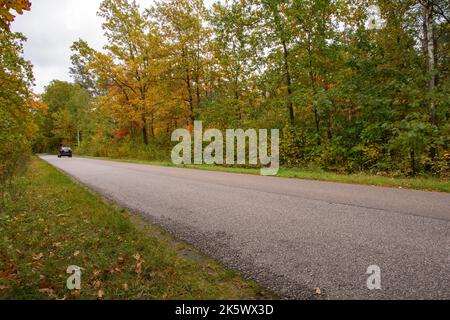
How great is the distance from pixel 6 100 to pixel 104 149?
2383 cm

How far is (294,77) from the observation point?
14969mm

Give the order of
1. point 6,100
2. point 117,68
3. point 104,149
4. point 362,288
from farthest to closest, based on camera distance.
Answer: point 104,149
point 117,68
point 6,100
point 362,288

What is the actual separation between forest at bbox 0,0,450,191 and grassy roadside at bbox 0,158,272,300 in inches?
113

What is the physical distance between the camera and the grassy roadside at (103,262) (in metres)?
2.60

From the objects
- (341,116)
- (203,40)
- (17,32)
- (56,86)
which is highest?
(56,86)

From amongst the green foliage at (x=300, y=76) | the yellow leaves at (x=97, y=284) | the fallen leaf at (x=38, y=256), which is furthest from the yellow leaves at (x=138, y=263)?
the green foliage at (x=300, y=76)

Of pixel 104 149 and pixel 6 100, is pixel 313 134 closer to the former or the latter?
pixel 6 100

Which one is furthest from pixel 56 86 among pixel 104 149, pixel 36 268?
pixel 36 268

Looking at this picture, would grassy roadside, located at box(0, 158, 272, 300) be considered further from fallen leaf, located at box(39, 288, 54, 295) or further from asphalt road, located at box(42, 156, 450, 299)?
asphalt road, located at box(42, 156, 450, 299)

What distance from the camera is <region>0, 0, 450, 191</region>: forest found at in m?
10.4

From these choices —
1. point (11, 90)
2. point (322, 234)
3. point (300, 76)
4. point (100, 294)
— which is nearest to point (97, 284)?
point (100, 294)

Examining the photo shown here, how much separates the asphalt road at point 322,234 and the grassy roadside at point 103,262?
0.37 meters

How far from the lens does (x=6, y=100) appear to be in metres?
11.3

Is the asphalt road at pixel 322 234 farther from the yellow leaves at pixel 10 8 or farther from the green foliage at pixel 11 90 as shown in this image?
the green foliage at pixel 11 90
